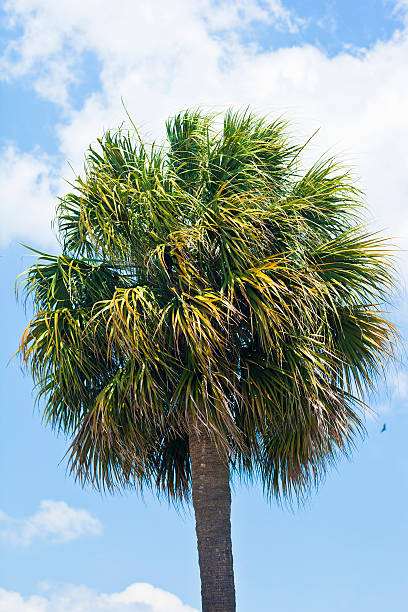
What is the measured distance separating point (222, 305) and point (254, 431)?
1432 millimetres

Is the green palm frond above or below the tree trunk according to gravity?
above

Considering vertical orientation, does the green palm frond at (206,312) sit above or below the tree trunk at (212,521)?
above

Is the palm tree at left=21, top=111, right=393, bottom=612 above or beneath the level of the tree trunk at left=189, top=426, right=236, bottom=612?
above

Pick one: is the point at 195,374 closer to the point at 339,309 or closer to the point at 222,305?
the point at 222,305

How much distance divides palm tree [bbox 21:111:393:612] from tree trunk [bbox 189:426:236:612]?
14 mm

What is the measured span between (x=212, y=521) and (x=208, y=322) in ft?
6.75

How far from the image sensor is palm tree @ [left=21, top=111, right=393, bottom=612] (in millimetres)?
7281

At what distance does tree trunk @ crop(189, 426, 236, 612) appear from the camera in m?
7.19

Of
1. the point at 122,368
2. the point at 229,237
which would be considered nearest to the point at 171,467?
the point at 122,368

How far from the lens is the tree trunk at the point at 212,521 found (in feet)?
23.6

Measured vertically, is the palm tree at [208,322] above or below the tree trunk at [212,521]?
above

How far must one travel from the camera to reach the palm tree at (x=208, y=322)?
7.28 metres

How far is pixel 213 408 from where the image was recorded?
721 cm

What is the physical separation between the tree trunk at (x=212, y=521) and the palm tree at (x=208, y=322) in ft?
0.05
